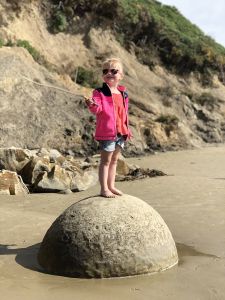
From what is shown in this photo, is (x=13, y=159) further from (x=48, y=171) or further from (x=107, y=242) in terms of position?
(x=107, y=242)

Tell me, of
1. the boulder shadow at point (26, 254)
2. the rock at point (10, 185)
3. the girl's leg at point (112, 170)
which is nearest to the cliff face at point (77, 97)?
the rock at point (10, 185)

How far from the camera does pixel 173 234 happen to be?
7379 millimetres

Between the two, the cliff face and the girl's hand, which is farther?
the cliff face

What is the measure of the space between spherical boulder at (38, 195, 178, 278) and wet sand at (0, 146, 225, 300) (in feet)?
0.38

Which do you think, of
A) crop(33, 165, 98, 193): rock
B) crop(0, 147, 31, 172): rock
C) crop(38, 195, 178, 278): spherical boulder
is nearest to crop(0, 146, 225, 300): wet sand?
crop(38, 195, 178, 278): spherical boulder

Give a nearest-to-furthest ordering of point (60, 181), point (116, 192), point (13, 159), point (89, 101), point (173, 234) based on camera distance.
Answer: point (89, 101) < point (116, 192) < point (173, 234) < point (60, 181) < point (13, 159)

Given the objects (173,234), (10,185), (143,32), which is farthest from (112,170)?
(143,32)

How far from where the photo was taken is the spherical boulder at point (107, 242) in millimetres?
5430

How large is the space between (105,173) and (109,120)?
627mm

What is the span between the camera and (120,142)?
613 cm

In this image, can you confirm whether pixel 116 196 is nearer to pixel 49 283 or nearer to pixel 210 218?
pixel 49 283

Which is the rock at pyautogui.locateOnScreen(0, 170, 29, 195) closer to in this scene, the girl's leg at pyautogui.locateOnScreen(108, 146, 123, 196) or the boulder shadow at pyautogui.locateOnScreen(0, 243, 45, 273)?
the boulder shadow at pyautogui.locateOnScreen(0, 243, 45, 273)

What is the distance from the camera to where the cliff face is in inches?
679

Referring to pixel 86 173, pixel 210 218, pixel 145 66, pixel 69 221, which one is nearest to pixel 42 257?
pixel 69 221
